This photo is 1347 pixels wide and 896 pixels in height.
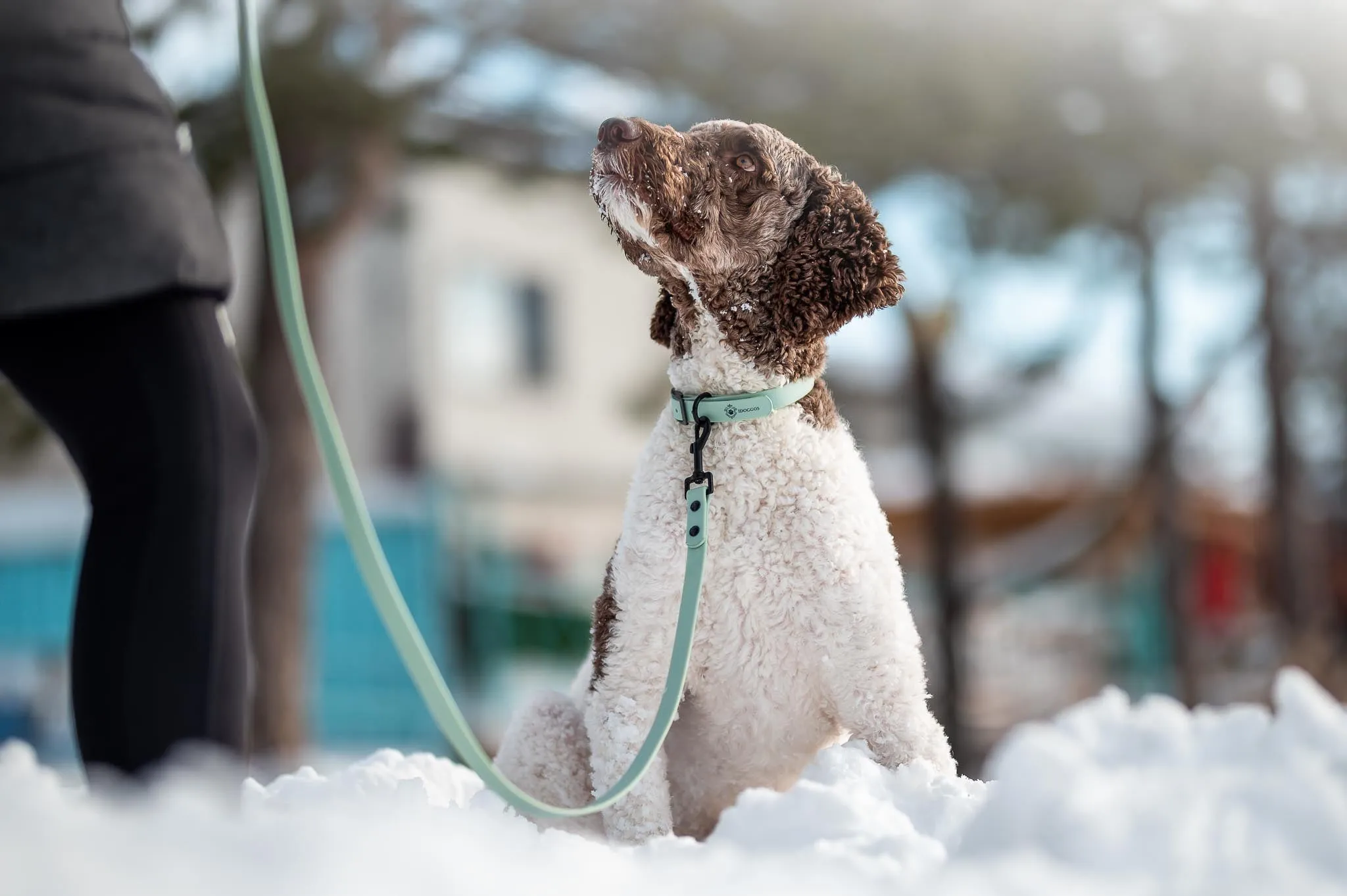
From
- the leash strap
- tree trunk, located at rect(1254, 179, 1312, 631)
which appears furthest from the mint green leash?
tree trunk, located at rect(1254, 179, 1312, 631)

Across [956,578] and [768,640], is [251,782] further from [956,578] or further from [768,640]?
[956,578]

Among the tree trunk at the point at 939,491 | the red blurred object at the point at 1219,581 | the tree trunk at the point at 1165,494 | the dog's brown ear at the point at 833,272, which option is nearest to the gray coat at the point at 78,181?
the dog's brown ear at the point at 833,272

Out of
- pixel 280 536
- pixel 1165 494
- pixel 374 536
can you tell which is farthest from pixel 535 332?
pixel 374 536

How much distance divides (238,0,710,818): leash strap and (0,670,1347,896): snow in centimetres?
8

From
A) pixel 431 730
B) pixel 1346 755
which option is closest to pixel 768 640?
pixel 1346 755

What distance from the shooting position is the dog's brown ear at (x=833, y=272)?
1.62 meters

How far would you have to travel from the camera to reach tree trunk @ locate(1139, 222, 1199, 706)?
862cm

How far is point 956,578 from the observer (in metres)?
8.76

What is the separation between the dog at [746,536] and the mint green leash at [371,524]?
5cm

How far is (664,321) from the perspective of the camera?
1.80 meters

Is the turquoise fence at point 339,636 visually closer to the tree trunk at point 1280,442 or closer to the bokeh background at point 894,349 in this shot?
the bokeh background at point 894,349

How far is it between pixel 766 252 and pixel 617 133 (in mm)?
272

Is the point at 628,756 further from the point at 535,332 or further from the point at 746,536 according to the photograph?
the point at 535,332

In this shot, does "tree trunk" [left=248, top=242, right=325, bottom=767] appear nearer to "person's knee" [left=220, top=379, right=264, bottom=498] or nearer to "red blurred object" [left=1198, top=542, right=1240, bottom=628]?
"person's knee" [left=220, top=379, right=264, bottom=498]
